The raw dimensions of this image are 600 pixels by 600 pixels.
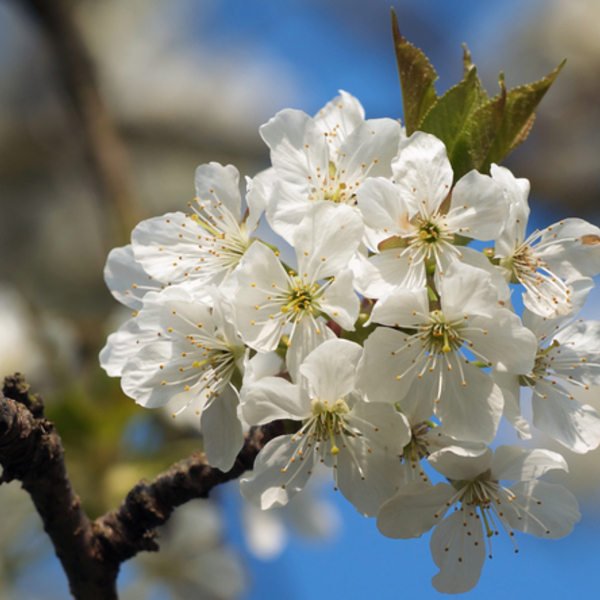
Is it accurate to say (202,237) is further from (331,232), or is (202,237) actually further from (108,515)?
(108,515)

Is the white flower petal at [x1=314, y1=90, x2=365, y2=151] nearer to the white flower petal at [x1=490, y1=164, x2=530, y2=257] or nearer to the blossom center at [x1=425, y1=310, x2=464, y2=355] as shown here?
the white flower petal at [x1=490, y1=164, x2=530, y2=257]

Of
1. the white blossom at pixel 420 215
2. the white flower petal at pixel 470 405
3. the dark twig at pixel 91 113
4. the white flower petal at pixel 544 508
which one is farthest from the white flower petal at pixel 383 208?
the dark twig at pixel 91 113

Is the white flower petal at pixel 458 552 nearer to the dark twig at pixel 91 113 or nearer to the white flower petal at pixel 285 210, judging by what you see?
the white flower petal at pixel 285 210

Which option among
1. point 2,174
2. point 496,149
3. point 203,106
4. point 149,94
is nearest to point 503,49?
point 203,106

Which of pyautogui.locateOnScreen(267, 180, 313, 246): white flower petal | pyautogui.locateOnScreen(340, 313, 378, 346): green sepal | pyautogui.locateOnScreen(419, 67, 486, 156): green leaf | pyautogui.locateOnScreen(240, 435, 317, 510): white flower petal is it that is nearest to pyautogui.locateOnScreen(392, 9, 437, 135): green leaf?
pyautogui.locateOnScreen(419, 67, 486, 156): green leaf

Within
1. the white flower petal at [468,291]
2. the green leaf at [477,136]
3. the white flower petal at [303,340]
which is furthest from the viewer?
the green leaf at [477,136]

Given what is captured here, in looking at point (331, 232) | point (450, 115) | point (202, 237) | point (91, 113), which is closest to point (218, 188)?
point (202, 237)
